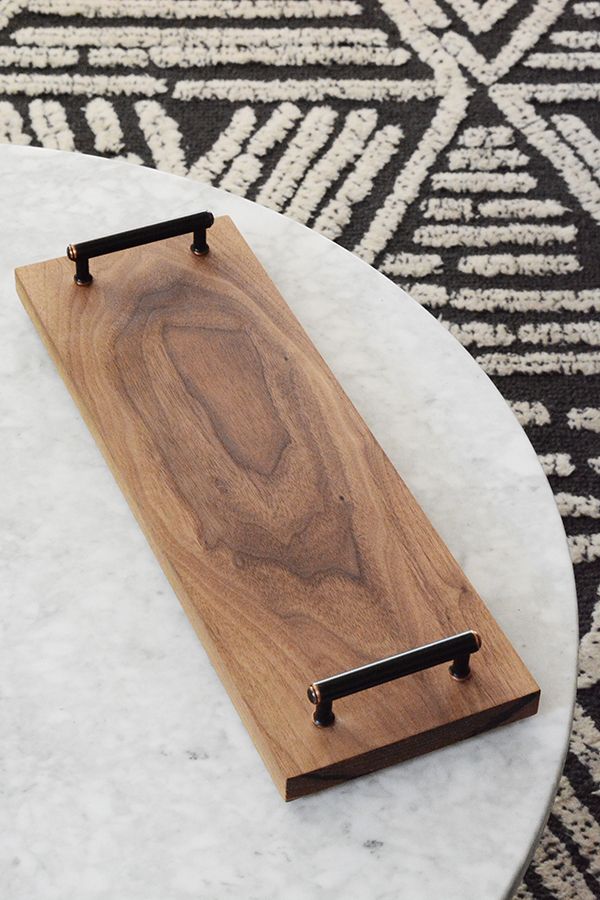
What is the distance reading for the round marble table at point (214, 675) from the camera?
0.53 m

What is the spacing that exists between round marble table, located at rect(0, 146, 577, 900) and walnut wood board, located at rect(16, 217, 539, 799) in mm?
18

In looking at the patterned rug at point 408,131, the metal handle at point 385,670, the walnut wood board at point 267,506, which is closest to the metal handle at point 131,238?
the walnut wood board at point 267,506

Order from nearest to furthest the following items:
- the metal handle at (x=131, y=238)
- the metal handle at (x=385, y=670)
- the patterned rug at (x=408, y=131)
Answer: the metal handle at (x=385, y=670), the metal handle at (x=131, y=238), the patterned rug at (x=408, y=131)

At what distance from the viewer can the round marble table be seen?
1.75 ft

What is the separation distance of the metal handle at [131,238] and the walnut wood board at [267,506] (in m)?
0.01

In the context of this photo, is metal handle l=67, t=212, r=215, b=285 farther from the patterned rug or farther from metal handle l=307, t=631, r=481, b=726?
the patterned rug

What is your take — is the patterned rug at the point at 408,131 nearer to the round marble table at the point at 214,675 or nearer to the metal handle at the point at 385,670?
the round marble table at the point at 214,675

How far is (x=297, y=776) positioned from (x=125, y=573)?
0.49ft

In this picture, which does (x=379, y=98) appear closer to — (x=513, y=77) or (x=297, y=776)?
(x=513, y=77)

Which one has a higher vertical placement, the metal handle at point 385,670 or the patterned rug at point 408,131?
the patterned rug at point 408,131

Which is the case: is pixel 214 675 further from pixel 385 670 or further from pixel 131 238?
pixel 131 238

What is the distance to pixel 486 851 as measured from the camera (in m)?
0.54

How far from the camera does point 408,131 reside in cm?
137

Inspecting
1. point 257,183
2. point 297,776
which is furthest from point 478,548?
point 257,183
